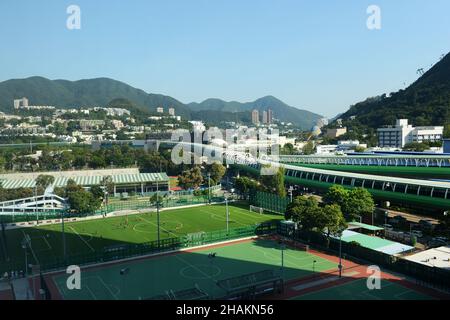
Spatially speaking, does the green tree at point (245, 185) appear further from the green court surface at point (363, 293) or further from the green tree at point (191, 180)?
the green court surface at point (363, 293)

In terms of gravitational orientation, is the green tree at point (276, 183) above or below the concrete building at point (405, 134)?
below

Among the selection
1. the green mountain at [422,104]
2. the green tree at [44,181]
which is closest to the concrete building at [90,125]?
the green mountain at [422,104]

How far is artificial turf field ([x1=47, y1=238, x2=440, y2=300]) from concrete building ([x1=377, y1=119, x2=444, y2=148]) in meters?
80.1

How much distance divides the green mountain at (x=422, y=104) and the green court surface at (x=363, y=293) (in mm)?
98360

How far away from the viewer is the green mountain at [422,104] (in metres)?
110

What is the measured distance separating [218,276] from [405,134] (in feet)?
290

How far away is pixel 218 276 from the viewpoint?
2245 centimetres

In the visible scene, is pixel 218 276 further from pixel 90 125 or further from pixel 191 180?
pixel 90 125

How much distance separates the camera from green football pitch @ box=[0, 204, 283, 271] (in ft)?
93.6

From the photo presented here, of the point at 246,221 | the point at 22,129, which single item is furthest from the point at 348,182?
the point at 22,129

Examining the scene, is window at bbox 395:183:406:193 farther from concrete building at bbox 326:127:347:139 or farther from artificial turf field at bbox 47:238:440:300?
concrete building at bbox 326:127:347:139

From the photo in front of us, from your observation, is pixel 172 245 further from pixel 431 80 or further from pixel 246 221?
pixel 431 80

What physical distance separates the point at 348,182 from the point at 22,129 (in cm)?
14748
